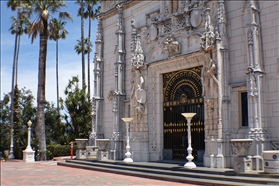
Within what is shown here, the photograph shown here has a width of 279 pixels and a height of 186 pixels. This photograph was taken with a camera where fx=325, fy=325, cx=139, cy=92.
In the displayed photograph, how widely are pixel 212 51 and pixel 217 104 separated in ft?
8.02

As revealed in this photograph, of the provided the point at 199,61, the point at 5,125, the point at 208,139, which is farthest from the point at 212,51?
the point at 5,125

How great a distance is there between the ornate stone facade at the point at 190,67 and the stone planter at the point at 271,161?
3.19ft

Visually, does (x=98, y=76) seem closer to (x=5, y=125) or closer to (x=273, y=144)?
(x=273, y=144)

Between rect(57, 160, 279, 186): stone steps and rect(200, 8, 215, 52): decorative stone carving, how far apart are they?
539 centimetres

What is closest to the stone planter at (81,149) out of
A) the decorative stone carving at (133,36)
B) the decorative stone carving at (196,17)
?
the decorative stone carving at (133,36)

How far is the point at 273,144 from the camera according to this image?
1270cm

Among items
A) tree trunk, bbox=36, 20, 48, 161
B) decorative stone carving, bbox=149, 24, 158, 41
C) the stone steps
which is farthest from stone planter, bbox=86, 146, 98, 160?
decorative stone carving, bbox=149, 24, 158, 41

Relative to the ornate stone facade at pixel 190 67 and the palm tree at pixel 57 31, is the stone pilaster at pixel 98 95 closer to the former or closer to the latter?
the ornate stone facade at pixel 190 67

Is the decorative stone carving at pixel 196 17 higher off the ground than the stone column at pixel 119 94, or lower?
higher

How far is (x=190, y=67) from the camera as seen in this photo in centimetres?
1684

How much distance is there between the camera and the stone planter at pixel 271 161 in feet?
35.8

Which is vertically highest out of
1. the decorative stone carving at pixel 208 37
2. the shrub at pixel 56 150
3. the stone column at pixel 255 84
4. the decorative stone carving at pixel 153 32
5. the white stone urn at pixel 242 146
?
the decorative stone carving at pixel 153 32

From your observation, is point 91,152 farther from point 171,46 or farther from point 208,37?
point 208,37

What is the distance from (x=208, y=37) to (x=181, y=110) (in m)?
4.54
